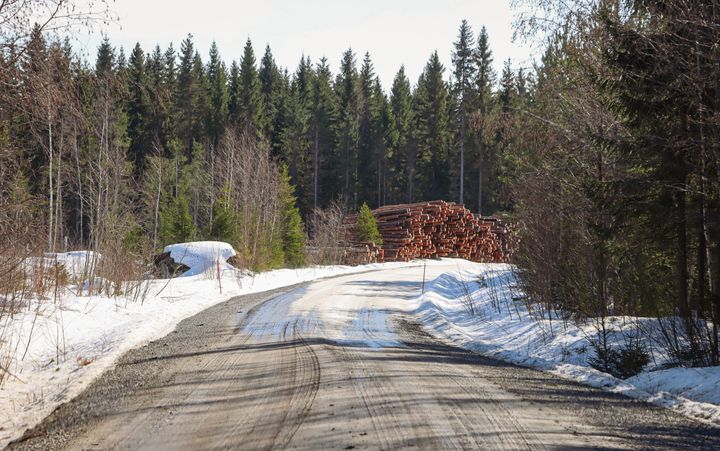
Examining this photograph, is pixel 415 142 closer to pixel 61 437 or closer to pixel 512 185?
pixel 512 185

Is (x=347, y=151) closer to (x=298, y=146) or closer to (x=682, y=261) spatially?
(x=298, y=146)

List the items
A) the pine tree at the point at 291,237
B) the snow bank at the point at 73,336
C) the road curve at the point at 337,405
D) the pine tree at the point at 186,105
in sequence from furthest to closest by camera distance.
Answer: the pine tree at the point at 186,105 < the pine tree at the point at 291,237 < the snow bank at the point at 73,336 < the road curve at the point at 337,405

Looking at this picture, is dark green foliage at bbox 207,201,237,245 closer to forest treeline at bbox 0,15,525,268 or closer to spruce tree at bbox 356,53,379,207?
forest treeline at bbox 0,15,525,268

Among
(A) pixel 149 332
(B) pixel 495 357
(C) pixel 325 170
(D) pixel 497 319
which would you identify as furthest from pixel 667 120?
(C) pixel 325 170

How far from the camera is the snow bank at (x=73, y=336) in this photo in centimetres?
611

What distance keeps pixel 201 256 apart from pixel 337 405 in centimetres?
1852

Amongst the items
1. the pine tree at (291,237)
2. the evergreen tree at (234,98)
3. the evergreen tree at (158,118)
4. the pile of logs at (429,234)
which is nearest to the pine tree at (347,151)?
the evergreen tree at (234,98)

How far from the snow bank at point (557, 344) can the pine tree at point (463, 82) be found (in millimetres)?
42563

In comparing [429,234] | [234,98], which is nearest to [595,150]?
[429,234]

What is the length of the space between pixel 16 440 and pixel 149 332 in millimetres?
5702

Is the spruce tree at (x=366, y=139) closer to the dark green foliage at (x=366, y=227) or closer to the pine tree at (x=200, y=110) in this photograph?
the pine tree at (x=200, y=110)

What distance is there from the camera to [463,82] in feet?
189

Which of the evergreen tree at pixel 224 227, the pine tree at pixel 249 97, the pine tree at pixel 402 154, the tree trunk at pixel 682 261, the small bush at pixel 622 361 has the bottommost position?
the small bush at pixel 622 361

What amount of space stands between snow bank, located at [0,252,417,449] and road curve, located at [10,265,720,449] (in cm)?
36
